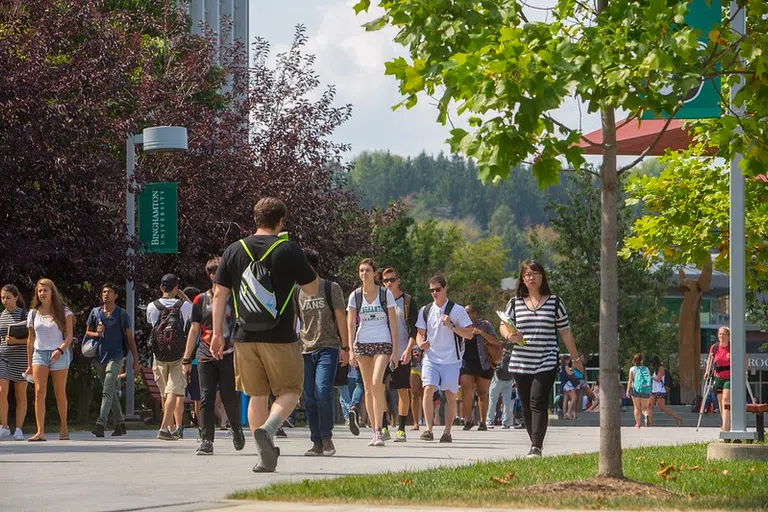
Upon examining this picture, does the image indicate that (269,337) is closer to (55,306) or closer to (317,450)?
(317,450)

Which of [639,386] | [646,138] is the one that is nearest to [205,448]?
[646,138]

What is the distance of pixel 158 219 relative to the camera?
79.2 feet

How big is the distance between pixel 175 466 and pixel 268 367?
1.77m

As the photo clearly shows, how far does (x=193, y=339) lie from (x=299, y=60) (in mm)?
22109

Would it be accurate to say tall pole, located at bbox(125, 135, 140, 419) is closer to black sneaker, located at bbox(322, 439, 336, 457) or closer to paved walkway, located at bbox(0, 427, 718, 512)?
paved walkway, located at bbox(0, 427, 718, 512)

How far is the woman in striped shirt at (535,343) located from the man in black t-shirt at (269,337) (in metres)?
2.56

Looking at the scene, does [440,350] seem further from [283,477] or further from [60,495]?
[60,495]

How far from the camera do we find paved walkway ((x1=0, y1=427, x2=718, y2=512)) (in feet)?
29.0

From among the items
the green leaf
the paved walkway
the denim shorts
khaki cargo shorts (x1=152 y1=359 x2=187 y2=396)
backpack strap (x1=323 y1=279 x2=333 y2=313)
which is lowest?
the paved walkway

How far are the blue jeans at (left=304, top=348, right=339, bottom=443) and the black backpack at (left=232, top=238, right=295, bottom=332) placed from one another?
2.65m

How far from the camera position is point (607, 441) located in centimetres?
934

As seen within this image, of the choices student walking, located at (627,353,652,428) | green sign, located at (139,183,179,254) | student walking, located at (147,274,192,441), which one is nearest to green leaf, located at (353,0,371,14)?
student walking, located at (147,274,192,441)

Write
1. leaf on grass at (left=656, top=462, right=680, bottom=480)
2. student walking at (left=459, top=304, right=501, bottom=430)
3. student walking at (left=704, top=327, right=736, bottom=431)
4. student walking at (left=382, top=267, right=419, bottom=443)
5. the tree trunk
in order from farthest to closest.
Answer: student walking at (left=459, top=304, right=501, bottom=430) < student walking at (left=704, top=327, right=736, bottom=431) < student walking at (left=382, top=267, right=419, bottom=443) < leaf on grass at (left=656, top=462, right=680, bottom=480) < the tree trunk

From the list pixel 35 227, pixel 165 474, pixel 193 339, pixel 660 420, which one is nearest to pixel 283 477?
pixel 165 474
